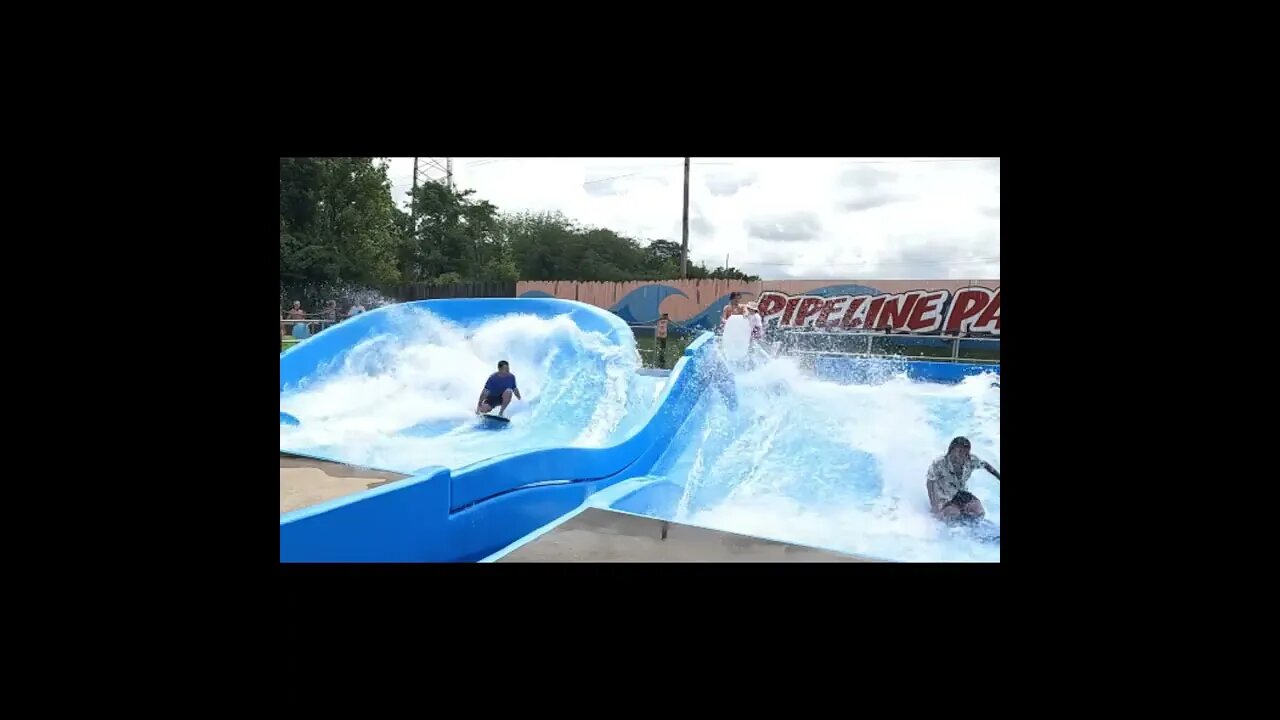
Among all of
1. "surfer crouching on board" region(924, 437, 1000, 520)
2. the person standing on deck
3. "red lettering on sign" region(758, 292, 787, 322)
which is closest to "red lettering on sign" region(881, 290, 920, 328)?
"red lettering on sign" region(758, 292, 787, 322)

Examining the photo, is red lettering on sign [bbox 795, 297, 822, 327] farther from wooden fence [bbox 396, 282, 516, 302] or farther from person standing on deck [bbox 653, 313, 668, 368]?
wooden fence [bbox 396, 282, 516, 302]

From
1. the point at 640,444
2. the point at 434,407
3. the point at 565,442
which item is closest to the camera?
the point at 640,444

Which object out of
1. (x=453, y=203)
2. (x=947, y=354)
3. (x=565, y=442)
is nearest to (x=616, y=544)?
(x=565, y=442)

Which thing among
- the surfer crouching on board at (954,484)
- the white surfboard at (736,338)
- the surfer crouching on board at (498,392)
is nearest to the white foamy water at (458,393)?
the surfer crouching on board at (498,392)

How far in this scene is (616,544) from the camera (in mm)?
2889

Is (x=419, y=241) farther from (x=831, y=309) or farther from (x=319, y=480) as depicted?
(x=319, y=480)

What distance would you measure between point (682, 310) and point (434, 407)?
7808mm

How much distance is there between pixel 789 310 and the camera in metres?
12.7

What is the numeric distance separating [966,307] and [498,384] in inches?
313

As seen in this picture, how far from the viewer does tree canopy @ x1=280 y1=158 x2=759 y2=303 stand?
12992mm

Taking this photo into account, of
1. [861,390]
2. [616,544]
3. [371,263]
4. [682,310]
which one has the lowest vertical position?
[616,544]

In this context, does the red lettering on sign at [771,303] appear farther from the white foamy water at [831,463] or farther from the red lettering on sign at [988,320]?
the white foamy water at [831,463]

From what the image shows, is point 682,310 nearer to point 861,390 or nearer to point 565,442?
point 861,390

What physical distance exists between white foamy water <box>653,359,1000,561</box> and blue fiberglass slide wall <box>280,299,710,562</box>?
391mm
